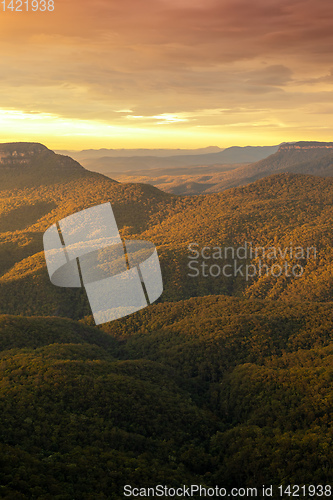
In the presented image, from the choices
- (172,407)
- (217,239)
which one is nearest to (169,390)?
(172,407)

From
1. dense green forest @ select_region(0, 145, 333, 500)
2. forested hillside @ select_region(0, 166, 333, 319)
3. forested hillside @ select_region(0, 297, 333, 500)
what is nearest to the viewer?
forested hillside @ select_region(0, 297, 333, 500)

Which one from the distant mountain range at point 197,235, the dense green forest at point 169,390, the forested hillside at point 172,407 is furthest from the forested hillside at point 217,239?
the forested hillside at point 172,407

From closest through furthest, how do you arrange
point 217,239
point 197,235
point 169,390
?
point 169,390, point 217,239, point 197,235

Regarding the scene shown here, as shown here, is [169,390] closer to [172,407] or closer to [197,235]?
[172,407]

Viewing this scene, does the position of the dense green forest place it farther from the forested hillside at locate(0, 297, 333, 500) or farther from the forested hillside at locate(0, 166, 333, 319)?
the forested hillside at locate(0, 166, 333, 319)

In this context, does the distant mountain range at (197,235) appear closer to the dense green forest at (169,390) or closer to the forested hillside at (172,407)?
the dense green forest at (169,390)

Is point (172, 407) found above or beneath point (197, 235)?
beneath

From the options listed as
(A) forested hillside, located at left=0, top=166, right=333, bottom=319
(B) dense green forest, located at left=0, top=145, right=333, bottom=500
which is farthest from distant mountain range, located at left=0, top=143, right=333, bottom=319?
(B) dense green forest, located at left=0, top=145, right=333, bottom=500

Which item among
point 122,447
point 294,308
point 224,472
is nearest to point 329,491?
point 224,472
